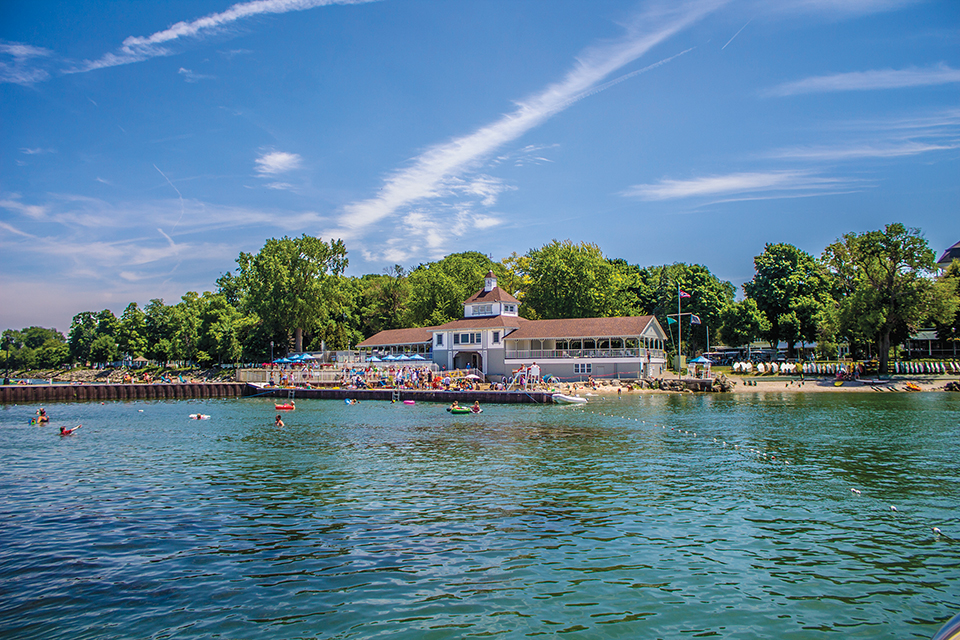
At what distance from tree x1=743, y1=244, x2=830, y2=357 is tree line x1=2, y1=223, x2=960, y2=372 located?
0.15 metres

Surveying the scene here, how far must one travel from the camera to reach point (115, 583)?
11.6 m

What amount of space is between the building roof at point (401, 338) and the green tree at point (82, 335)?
84.5 m

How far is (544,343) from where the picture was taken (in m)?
71.6

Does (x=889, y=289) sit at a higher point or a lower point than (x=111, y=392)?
higher

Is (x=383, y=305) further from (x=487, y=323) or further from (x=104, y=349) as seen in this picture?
(x=104, y=349)

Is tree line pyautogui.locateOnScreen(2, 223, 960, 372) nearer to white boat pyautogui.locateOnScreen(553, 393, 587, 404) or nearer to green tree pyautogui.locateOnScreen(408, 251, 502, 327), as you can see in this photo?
green tree pyautogui.locateOnScreen(408, 251, 502, 327)

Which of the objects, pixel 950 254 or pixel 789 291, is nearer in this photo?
pixel 789 291

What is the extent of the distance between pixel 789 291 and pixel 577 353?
3683 cm

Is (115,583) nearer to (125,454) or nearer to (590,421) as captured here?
(125,454)

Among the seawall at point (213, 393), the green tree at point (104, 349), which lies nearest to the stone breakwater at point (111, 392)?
the seawall at point (213, 393)

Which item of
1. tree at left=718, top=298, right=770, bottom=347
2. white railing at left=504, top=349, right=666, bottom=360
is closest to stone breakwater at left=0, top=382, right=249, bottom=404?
white railing at left=504, top=349, right=666, bottom=360

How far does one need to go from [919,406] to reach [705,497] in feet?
121

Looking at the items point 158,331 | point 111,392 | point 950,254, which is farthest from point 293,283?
point 950,254

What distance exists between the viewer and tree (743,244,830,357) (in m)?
83.1
